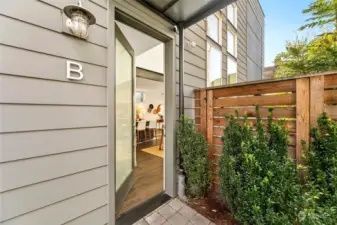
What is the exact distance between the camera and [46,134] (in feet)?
4.01

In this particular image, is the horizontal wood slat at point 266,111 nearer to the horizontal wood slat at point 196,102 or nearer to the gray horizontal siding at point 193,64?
the horizontal wood slat at point 196,102

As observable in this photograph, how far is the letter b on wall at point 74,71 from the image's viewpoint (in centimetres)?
133

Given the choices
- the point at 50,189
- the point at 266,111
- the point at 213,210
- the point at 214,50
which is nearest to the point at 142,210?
the point at 213,210

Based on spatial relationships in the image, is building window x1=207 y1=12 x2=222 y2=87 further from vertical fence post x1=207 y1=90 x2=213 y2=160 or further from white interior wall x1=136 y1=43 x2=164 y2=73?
white interior wall x1=136 y1=43 x2=164 y2=73

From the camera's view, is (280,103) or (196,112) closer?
(280,103)

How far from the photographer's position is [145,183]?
9.47ft

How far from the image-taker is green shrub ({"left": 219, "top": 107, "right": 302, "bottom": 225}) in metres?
1.37

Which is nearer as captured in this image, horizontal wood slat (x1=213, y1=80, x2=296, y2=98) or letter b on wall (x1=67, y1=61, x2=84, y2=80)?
letter b on wall (x1=67, y1=61, x2=84, y2=80)

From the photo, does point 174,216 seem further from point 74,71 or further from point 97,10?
point 97,10

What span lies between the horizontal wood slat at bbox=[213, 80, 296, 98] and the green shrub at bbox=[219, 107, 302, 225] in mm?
390

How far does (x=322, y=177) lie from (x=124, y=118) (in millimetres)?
2377

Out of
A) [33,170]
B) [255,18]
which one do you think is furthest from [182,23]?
[255,18]

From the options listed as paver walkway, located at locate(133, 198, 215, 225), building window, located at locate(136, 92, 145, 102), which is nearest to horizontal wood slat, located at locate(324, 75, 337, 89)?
paver walkway, located at locate(133, 198, 215, 225)

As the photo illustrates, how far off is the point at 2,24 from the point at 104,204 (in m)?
1.64
